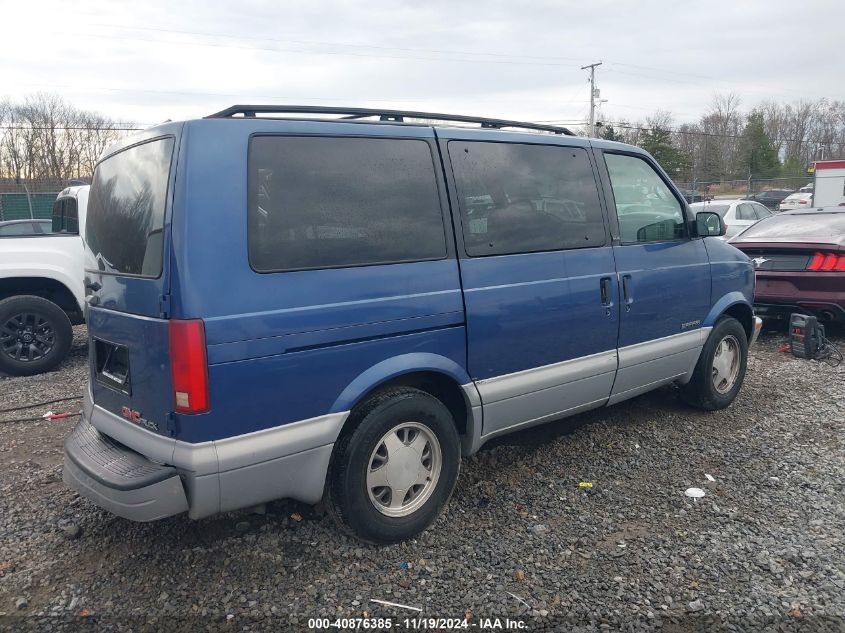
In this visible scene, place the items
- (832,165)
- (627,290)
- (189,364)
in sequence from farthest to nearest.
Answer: (832,165) < (627,290) < (189,364)

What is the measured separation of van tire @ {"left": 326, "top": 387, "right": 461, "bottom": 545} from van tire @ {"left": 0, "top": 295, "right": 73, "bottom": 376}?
516 cm

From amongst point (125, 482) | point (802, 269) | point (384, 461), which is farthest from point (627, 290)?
point (802, 269)

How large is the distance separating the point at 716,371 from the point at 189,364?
4167 millimetres

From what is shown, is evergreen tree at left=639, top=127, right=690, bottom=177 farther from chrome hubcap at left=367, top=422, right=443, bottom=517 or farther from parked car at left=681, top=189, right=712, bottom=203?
chrome hubcap at left=367, top=422, right=443, bottom=517

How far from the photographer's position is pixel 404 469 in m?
3.30

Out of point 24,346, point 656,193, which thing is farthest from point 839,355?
point 24,346

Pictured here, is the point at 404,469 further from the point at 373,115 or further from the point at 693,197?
the point at 693,197

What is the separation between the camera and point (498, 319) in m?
3.53

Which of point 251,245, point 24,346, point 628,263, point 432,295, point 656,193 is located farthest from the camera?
point 24,346

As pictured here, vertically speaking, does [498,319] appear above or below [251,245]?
below

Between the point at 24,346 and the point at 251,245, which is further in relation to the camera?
the point at 24,346

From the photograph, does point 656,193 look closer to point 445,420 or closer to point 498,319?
point 498,319

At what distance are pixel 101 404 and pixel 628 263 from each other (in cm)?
320

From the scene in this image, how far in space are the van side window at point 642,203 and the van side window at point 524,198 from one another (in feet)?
0.86
